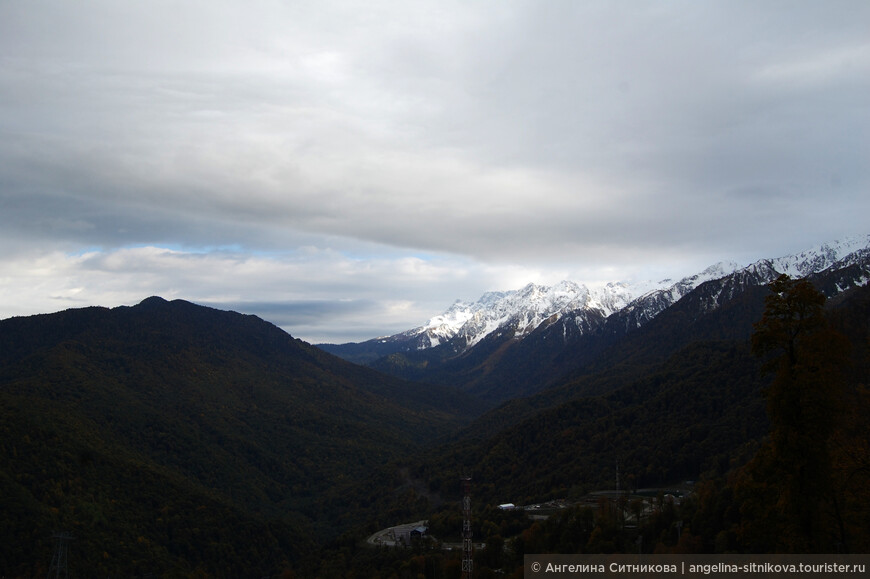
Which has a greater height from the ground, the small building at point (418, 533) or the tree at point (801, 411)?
the tree at point (801, 411)

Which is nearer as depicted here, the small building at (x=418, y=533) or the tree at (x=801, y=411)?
the tree at (x=801, y=411)

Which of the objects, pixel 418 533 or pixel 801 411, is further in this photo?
pixel 418 533

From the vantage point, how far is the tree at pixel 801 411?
28.0 meters

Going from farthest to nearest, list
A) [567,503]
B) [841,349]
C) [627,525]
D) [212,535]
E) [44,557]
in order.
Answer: [212,535] → [567,503] → [44,557] → [627,525] → [841,349]

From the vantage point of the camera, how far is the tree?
28.0 metres

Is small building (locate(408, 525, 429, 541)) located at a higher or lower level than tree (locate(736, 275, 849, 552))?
lower

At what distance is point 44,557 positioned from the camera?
334ft

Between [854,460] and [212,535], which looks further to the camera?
[212,535]

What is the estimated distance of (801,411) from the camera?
28344 mm

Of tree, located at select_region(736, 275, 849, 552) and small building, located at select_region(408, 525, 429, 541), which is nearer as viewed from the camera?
tree, located at select_region(736, 275, 849, 552)

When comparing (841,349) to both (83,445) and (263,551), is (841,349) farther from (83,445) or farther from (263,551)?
Result: (83,445)

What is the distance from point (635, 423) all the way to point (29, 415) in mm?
135046

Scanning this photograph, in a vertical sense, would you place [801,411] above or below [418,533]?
above

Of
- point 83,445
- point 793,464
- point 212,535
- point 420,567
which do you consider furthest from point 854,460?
point 83,445
